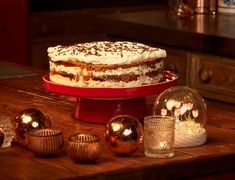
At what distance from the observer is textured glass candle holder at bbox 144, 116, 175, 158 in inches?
75.2

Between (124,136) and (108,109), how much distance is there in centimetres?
32

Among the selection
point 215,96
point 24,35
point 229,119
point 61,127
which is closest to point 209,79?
point 215,96

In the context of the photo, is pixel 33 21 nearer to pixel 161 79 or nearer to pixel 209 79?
pixel 209 79

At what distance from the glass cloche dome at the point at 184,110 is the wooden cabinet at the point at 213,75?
1.07 m

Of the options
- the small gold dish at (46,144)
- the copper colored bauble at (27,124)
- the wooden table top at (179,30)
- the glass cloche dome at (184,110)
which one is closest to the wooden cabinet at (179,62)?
the wooden table top at (179,30)

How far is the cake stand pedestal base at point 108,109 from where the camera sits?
2.22m

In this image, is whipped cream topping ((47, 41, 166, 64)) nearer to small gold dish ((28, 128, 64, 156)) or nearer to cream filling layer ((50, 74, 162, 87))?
cream filling layer ((50, 74, 162, 87))

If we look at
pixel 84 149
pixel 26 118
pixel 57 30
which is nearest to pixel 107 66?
pixel 26 118

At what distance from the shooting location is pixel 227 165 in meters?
1.94

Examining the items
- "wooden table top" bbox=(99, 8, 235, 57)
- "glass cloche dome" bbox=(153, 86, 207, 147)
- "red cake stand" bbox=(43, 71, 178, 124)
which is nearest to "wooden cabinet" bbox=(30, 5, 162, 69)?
"wooden table top" bbox=(99, 8, 235, 57)

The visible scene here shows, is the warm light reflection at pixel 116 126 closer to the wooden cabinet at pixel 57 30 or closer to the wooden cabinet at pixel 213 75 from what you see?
the wooden cabinet at pixel 213 75

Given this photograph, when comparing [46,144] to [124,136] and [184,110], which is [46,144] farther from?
[184,110]

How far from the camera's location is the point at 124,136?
75.3 inches

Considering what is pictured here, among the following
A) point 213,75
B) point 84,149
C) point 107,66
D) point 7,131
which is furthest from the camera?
point 213,75
